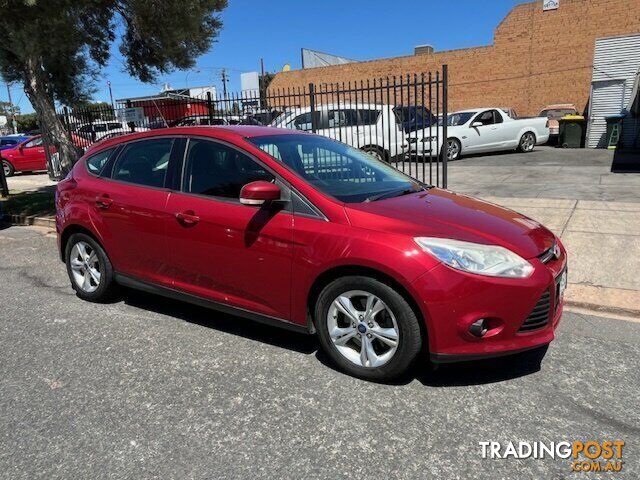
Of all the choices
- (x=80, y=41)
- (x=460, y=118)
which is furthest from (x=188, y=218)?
(x=460, y=118)

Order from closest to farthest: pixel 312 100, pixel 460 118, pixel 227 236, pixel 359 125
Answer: pixel 227 236 → pixel 312 100 → pixel 359 125 → pixel 460 118

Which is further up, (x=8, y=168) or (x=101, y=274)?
(x=8, y=168)

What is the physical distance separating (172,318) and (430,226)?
8.44ft

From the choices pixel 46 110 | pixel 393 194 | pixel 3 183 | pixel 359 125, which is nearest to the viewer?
pixel 393 194

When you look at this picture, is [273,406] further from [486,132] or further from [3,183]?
[486,132]

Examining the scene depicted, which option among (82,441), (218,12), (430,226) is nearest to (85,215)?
(82,441)

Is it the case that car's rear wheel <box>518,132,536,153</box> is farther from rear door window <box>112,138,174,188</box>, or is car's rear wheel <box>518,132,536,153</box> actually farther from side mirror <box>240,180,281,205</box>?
side mirror <box>240,180,281,205</box>

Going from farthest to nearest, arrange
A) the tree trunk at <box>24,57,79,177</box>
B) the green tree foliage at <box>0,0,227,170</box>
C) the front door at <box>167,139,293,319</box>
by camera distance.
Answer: the tree trunk at <box>24,57,79,177</box> < the green tree foliage at <box>0,0,227,170</box> < the front door at <box>167,139,293,319</box>

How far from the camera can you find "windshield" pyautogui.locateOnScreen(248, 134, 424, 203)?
3.69 meters

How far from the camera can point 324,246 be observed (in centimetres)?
328

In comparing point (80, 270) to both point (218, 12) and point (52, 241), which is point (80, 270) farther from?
point (218, 12)

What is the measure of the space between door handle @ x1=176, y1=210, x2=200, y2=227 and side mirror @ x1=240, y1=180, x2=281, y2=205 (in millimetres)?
591

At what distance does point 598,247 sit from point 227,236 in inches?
177

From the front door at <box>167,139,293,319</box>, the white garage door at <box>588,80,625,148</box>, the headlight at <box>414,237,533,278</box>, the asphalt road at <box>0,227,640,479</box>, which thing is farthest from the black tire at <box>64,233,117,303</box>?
the white garage door at <box>588,80,625,148</box>
